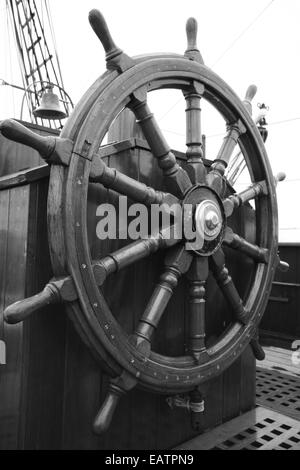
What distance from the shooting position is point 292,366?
7.58 ft

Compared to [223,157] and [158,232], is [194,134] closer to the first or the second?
[223,157]

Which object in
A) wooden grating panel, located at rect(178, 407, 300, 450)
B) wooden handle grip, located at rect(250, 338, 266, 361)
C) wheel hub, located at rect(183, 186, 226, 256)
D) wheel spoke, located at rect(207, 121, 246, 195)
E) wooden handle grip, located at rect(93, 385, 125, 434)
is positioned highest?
wheel spoke, located at rect(207, 121, 246, 195)

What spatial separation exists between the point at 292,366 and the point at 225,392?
804 millimetres

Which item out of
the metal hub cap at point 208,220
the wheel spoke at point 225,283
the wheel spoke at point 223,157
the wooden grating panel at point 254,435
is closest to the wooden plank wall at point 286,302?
the wooden grating panel at point 254,435

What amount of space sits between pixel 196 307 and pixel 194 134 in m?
0.58

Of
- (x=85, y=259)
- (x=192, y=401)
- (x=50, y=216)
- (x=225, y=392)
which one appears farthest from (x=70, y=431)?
(x=225, y=392)

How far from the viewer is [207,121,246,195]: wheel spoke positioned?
145 centimetres

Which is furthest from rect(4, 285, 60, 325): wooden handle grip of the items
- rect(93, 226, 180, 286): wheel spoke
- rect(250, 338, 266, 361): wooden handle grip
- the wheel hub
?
rect(250, 338, 266, 361): wooden handle grip

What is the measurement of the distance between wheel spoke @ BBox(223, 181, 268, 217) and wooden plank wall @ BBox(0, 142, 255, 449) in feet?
1.10

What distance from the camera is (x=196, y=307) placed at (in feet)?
4.40

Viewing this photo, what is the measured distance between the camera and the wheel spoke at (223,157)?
1.45 meters

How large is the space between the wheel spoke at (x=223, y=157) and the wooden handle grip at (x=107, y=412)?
0.74 meters

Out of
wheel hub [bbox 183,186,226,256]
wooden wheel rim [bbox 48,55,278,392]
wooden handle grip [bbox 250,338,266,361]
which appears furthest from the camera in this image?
wooden handle grip [bbox 250,338,266,361]

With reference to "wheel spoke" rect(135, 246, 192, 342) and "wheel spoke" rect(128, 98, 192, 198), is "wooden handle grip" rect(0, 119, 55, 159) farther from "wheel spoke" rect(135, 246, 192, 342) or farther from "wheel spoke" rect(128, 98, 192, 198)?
"wheel spoke" rect(135, 246, 192, 342)
